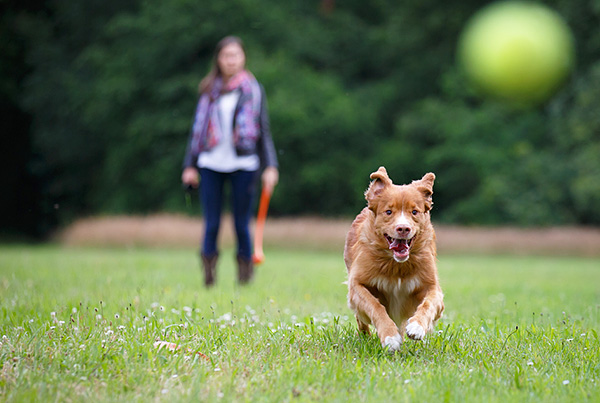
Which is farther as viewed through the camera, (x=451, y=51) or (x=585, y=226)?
(x=451, y=51)

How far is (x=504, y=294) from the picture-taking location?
738cm

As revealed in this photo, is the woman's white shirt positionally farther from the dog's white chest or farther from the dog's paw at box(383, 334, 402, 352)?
the dog's paw at box(383, 334, 402, 352)

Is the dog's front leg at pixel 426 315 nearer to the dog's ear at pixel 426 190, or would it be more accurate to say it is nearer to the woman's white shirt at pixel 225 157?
the dog's ear at pixel 426 190

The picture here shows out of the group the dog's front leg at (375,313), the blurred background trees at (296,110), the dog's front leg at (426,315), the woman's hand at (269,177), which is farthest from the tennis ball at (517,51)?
the dog's front leg at (375,313)

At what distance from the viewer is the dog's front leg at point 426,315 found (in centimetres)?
323

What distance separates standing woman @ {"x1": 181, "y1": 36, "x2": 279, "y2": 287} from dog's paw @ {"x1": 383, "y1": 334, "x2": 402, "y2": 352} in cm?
357

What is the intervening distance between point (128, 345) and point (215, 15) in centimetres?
2255

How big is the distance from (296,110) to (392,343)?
2004 centimetres

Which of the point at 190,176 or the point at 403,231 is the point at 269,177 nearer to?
the point at 190,176

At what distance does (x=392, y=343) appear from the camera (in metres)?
3.26

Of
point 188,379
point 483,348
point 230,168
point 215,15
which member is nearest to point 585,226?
point 215,15

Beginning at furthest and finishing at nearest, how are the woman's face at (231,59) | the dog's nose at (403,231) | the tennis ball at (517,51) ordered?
the tennis ball at (517,51) → the woman's face at (231,59) → the dog's nose at (403,231)

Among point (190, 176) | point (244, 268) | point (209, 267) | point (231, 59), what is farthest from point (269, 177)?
point (231, 59)

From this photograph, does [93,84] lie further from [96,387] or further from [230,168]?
[96,387]
